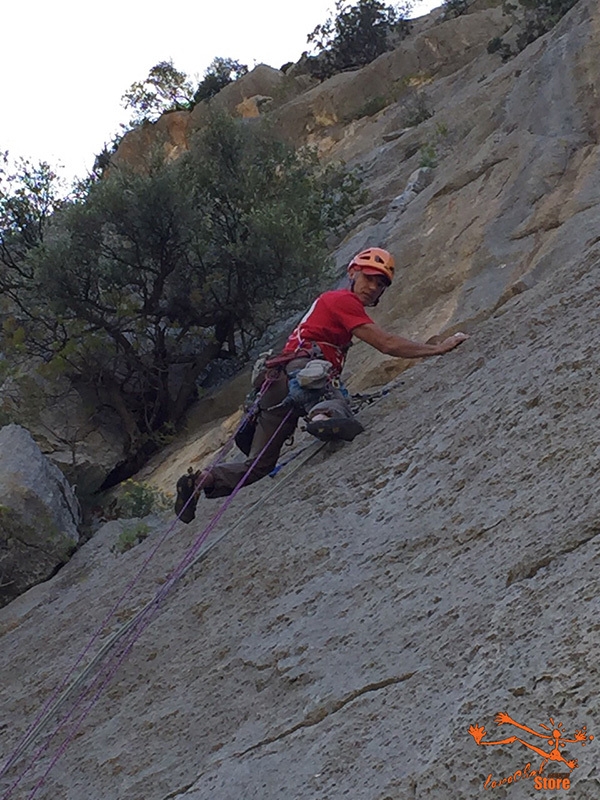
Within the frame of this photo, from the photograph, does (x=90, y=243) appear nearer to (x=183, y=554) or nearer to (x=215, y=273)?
(x=215, y=273)

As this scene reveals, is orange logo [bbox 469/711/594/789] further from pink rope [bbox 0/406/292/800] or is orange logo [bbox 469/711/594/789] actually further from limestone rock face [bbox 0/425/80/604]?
limestone rock face [bbox 0/425/80/604]

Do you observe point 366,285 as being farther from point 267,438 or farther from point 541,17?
point 541,17

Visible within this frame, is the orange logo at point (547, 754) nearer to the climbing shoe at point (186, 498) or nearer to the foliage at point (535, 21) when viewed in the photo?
the climbing shoe at point (186, 498)

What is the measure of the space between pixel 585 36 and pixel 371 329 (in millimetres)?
4910

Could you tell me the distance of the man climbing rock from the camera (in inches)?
219

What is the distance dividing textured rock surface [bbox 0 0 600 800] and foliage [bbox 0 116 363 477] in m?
5.09

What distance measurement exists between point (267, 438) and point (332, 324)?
842 mm

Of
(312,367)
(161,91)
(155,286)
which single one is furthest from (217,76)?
(312,367)

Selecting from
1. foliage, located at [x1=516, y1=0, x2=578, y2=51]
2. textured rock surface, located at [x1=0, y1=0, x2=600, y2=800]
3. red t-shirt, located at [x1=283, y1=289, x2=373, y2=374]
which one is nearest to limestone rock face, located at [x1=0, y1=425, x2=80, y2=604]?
textured rock surface, located at [x1=0, y1=0, x2=600, y2=800]

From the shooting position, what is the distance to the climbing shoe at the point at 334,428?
522 centimetres

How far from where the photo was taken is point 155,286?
12.2 metres

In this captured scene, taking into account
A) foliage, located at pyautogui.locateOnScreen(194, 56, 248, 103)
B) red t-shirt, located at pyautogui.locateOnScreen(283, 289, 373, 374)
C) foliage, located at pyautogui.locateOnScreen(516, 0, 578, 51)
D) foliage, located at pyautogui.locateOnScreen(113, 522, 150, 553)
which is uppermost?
foliage, located at pyautogui.locateOnScreen(194, 56, 248, 103)

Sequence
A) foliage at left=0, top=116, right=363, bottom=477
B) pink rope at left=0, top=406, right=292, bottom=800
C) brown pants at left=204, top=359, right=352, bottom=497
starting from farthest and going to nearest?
foliage at left=0, top=116, right=363, bottom=477 → brown pants at left=204, top=359, right=352, bottom=497 → pink rope at left=0, top=406, right=292, bottom=800

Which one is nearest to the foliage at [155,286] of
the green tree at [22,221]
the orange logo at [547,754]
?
the green tree at [22,221]
